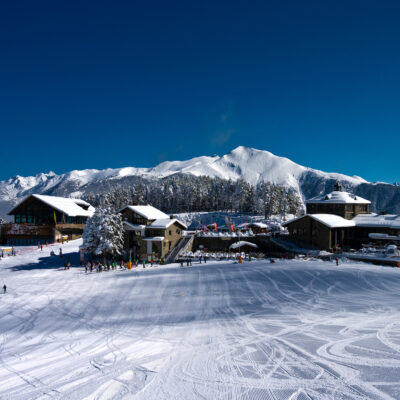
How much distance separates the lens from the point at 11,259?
3797 centimetres

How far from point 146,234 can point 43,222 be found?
70.3 feet

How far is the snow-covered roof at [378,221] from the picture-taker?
1747 inches

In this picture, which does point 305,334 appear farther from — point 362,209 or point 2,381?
point 362,209

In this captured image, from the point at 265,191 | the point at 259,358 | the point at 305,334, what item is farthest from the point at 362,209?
the point at 259,358

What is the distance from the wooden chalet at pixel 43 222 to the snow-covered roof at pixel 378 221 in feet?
156

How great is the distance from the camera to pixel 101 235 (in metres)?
36.7

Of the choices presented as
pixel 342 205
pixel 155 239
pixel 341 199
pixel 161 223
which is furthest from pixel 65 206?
pixel 341 199

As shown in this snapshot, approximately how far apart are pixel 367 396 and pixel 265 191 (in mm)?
81210

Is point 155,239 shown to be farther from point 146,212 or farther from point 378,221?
point 378,221

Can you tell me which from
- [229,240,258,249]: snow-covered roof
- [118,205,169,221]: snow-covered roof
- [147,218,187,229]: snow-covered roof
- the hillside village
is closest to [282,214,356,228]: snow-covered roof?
the hillside village

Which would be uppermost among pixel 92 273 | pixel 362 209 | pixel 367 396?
pixel 362 209

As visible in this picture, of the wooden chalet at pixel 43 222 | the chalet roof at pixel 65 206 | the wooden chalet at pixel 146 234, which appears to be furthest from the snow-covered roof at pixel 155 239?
the chalet roof at pixel 65 206

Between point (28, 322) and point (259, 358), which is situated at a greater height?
point (259, 358)

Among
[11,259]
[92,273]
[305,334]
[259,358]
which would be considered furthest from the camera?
[11,259]
